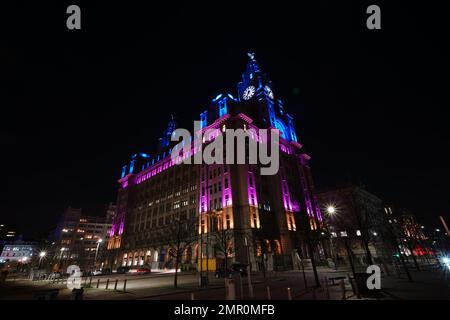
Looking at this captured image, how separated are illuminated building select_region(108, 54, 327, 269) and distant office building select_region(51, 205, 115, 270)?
2091 inches

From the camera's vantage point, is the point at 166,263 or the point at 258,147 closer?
the point at 166,263

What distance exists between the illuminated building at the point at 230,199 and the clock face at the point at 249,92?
11 centimetres

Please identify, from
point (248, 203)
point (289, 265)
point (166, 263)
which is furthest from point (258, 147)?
point (166, 263)

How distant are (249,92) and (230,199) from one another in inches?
2316

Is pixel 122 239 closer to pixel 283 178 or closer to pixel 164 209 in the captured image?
pixel 164 209

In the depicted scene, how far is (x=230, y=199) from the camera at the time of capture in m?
56.1

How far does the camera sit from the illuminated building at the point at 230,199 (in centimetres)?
5422

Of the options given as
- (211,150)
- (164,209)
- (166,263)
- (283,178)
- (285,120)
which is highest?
(285,120)

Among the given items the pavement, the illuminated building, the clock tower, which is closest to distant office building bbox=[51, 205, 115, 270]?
the illuminated building

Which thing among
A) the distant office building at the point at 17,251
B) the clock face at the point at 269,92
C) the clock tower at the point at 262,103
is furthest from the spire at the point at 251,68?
the distant office building at the point at 17,251

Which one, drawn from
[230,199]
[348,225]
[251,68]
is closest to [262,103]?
[251,68]

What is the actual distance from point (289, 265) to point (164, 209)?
145ft

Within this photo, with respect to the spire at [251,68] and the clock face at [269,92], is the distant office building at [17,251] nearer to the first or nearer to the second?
the spire at [251,68]

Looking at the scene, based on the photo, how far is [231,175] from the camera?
59375mm
